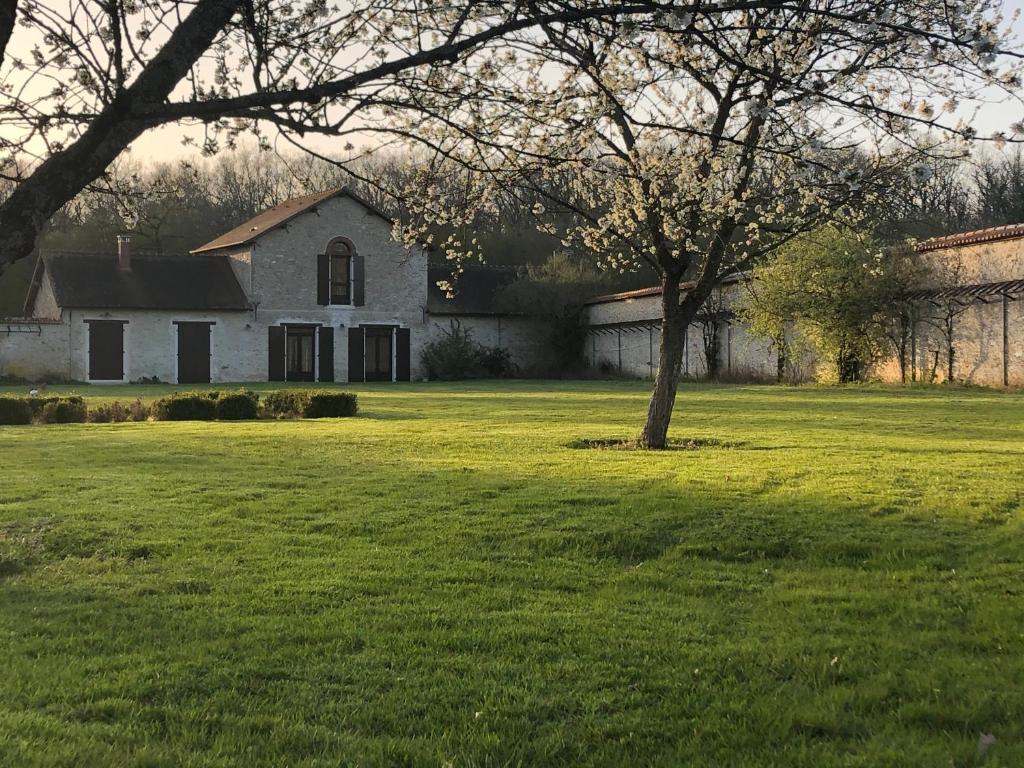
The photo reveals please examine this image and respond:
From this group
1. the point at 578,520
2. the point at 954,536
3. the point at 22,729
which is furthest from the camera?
the point at 578,520

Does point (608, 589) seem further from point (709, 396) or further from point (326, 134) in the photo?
point (709, 396)

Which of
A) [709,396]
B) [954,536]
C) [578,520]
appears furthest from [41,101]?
[709,396]

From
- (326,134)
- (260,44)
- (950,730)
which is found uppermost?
(260,44)

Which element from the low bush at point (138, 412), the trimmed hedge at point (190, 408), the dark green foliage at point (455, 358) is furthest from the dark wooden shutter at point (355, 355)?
the low bush at point (138, 412)

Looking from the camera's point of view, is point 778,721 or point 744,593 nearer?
point 778,721

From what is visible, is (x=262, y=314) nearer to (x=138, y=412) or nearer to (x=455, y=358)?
(x=455, y=358)

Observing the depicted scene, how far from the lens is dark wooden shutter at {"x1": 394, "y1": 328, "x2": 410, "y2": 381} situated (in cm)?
3903

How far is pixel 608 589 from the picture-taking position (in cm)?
523

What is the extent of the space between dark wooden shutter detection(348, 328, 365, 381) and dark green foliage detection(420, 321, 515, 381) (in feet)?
8.98

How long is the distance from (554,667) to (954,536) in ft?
12.2

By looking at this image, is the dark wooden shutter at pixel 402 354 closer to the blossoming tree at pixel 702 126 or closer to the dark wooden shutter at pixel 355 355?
the dark wooden shutter at pixel 355 355

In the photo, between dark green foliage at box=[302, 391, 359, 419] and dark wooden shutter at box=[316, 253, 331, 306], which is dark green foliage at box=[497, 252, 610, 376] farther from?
dark green foliage at box=[302, 391, 359, 419]

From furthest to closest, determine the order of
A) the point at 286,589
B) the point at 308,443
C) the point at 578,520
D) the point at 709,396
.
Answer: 1. the point at 709,396
2. the point at 308,443
3. the point at 578,520
4. the point at 286,589

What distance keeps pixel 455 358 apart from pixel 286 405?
2086 centimetres
